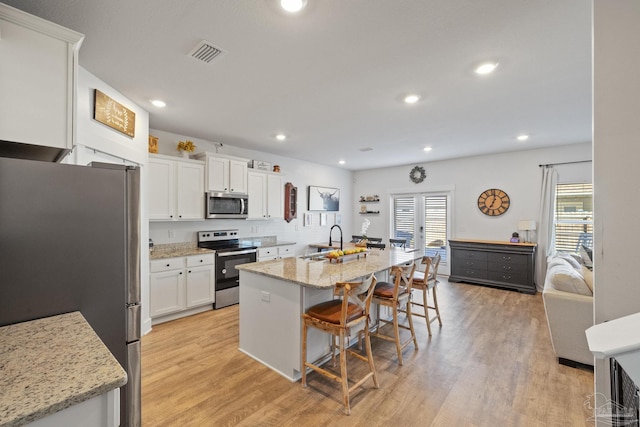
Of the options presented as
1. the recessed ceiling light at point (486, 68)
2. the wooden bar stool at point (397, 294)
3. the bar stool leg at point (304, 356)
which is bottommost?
the bar stool leg at point (304, 356)

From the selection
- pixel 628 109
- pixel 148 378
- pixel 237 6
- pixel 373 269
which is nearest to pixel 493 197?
pixel 373 269

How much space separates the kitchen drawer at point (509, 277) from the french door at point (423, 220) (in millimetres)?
1060

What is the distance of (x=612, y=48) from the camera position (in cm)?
134

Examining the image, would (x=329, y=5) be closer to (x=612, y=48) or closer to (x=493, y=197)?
(x=612, y=48)

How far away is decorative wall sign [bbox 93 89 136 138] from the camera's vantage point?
247 cm

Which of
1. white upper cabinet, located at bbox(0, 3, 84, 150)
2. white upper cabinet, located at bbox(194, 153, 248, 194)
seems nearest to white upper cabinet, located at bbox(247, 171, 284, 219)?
white upper cabinet, located at bbox(194, 153, 248, 194)

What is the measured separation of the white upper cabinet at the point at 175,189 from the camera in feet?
11.9

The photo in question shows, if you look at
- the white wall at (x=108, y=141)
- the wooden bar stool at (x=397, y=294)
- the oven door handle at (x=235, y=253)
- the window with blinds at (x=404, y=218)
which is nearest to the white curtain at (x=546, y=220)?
the window with blinds at (x=404, y=218)

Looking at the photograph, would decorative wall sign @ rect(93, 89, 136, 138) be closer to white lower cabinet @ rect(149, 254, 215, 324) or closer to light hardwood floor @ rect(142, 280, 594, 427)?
white lower cabinet @ rect(149, 254, 215, 324)

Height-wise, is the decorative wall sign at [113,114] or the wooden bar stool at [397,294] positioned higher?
the decorative wall sign at [113,114]

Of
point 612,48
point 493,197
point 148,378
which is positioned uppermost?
point 612,48

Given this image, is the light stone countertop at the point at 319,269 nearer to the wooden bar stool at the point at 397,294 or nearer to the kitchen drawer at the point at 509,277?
the wooden bar stool at the point at 397,294

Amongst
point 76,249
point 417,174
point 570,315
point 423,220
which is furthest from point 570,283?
point 417,174

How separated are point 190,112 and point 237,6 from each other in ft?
6.54
